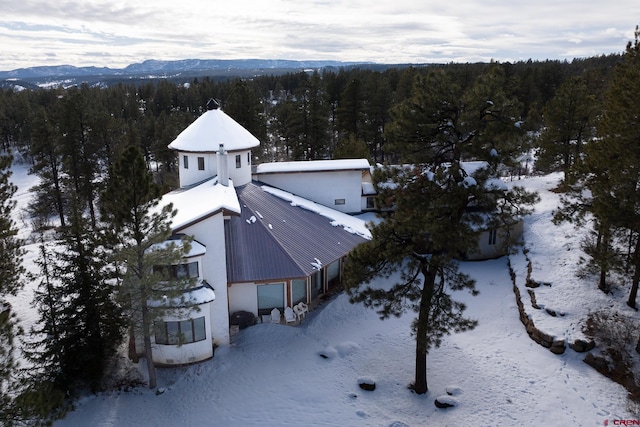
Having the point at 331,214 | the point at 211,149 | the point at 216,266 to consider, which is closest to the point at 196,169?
the point at 211,149

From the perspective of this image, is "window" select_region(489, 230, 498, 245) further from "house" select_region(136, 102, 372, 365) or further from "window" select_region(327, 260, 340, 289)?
"window" select_region(327, 260, 340, 289)

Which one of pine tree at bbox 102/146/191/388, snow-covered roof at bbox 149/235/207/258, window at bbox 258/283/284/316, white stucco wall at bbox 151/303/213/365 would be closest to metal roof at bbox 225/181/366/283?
window at bbox 258/283/284/316

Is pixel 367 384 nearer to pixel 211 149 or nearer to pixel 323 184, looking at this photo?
pixel 323 184

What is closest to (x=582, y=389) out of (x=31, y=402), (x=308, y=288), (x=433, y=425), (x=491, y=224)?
(x=433, y=425)

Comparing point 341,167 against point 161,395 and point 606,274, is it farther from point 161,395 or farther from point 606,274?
point 161,395

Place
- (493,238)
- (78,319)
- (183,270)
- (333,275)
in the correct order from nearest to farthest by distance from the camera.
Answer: (78,319) < (183,270) < (333,275) < (493,238)

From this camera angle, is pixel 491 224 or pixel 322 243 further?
pixel 322 243
